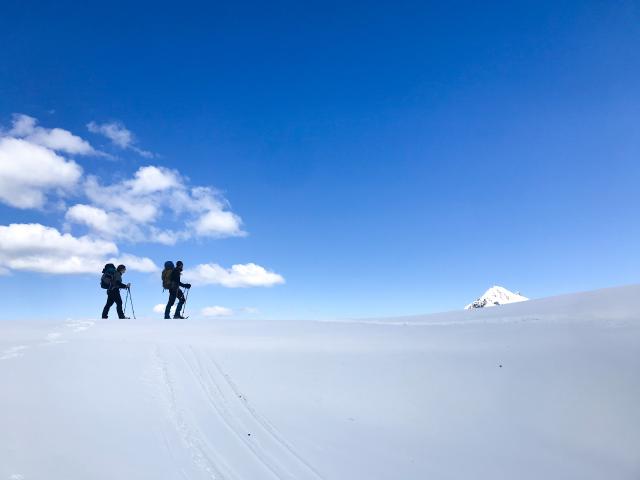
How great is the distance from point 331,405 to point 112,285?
10.5 m

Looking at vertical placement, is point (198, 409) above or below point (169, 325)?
below

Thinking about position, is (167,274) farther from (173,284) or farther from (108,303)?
(108,303)

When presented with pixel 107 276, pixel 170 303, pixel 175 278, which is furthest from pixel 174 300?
pixel 107 276

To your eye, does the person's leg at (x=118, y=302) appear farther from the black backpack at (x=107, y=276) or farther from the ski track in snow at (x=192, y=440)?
the ski track in snow at (x=192, y=440)

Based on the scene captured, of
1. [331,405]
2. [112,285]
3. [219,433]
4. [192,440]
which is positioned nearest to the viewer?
[192,440]

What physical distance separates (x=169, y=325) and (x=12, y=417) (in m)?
6.85

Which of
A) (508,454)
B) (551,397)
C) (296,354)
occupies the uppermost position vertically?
(296,354)

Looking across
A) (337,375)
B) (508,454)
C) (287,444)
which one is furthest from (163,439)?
(508,454)

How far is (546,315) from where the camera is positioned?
358 inches

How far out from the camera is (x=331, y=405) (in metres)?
5.57

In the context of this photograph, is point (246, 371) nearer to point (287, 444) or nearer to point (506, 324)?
point (287, 444)

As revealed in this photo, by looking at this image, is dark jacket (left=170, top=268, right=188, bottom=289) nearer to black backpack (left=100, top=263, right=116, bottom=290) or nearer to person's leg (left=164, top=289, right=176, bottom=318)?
person's leg (left=164, top=289, right=176, bottom=318)

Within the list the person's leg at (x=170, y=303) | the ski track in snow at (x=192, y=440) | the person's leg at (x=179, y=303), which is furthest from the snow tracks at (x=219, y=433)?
the person's leg at (x=179, y=303)

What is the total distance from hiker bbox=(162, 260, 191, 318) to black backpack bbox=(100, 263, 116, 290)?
158cm
